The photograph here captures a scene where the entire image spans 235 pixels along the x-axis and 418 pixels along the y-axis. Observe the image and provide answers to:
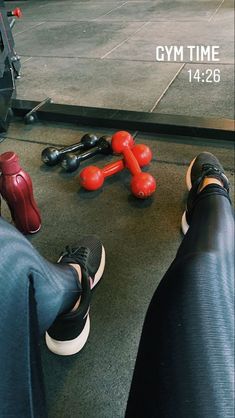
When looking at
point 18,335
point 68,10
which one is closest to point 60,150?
point 18,335

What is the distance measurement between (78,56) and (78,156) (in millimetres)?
1839

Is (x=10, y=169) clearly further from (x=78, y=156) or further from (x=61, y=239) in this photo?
(x=78, y=156)

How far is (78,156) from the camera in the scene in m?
1.71

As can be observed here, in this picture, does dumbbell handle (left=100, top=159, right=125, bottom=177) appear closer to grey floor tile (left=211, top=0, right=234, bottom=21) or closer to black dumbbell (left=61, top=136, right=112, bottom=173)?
black dumbbell (left=61, top=136, right=112, bottom=173)

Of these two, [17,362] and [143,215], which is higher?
[17,362]

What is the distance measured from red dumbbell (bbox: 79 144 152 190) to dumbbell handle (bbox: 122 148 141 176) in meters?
0.02

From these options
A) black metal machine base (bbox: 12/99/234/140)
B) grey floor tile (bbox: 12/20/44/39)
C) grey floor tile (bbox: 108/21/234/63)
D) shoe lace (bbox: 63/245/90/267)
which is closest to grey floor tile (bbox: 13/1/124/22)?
grey floor tile (bbox: 12/20/44/39)

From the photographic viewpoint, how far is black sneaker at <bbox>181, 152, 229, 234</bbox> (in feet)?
4.02

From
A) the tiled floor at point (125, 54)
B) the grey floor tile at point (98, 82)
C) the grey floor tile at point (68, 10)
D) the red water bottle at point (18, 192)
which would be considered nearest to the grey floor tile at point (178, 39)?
the tiled floor at point (125, 54)

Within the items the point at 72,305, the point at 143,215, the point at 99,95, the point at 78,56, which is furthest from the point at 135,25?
the point at 72,305

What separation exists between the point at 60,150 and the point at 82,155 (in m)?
0.12

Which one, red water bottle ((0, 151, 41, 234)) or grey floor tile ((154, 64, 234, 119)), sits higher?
red water bottle ((0, 151, 41, 234))

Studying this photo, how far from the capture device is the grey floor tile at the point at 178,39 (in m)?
3.02

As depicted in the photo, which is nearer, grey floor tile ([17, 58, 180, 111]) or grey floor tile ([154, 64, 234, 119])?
grey floor tile ([154, 64, 234, 119])
